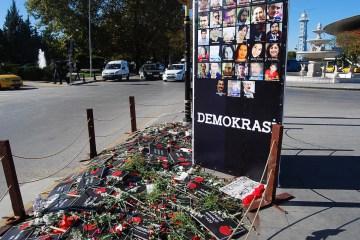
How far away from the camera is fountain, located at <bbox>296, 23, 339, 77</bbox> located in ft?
123

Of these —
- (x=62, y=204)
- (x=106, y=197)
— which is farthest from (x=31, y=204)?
(x=106, y=197)

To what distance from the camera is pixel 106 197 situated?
15.6 ft

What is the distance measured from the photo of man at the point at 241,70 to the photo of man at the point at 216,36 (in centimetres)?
50

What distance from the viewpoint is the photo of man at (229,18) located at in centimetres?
532

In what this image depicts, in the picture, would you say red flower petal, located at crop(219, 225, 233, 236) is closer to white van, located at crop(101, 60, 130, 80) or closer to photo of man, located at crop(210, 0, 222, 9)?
photo of man, located at crop(210, 0, 222, 9)

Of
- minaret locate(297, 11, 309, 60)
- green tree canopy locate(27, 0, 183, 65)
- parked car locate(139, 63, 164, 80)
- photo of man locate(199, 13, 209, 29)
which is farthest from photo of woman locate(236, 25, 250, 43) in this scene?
minaret locate(297, 11, 309, 60)

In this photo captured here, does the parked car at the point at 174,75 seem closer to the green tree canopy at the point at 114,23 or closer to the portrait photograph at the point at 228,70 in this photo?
the green tree canopy at the point at 114,23

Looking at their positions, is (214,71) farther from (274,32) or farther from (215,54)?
(274,32)

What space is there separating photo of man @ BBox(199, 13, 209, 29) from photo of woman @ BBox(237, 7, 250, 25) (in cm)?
61

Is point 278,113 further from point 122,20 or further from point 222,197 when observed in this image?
point 122,20

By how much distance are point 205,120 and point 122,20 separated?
4817 centimetres

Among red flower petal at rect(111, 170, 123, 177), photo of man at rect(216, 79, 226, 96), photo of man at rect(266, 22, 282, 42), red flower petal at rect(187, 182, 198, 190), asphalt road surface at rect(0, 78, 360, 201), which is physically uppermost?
photo of man at rect(266, 22, 282, 42)

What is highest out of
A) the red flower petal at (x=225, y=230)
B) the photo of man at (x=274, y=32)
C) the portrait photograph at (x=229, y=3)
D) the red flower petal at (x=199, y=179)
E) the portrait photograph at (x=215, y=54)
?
the portrait photograph at (x=229, y=3)

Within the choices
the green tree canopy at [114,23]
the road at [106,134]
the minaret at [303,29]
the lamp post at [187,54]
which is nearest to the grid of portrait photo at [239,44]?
the road at [106,134]
